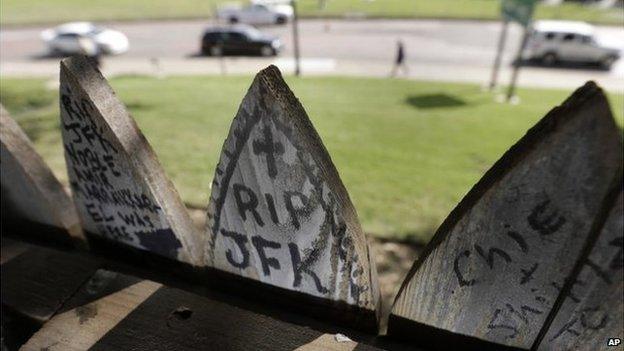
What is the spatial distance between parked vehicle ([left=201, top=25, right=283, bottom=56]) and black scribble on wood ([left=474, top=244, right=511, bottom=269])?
734 inches

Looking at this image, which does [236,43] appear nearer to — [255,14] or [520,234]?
[255,14]

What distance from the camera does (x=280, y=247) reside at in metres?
1.05

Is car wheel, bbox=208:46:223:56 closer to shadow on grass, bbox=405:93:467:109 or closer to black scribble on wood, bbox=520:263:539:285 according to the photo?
shadow on grass, bbox=405:93:467:109

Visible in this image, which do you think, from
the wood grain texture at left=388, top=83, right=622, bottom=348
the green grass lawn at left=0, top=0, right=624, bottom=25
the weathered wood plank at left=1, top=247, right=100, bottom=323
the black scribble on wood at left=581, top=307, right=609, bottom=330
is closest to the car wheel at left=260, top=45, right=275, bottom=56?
the green grass lawn at left=0, top=0, right=624, bottom=25

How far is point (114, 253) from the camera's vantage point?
1371 millimetres

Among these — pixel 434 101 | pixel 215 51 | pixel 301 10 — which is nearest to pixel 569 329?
pixel 434 101

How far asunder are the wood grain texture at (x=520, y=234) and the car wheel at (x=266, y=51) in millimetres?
18800

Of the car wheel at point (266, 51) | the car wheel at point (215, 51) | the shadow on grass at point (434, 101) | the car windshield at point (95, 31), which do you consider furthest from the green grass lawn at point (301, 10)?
the shadow on grass at point (434, 101)

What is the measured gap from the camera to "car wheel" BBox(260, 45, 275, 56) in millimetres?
18875

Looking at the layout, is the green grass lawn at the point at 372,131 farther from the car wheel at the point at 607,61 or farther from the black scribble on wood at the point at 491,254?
the car wheel at the point at 607,61

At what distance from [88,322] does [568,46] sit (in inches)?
807

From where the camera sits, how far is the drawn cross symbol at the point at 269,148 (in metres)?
0.85

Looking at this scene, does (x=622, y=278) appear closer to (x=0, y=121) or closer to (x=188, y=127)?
(x=0, y=121)

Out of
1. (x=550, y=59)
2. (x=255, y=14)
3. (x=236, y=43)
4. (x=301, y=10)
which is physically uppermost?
(x=301, y=10)
